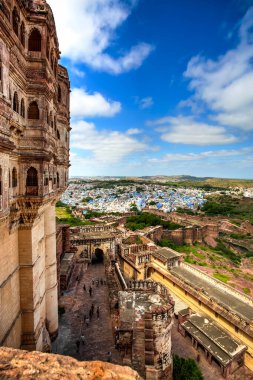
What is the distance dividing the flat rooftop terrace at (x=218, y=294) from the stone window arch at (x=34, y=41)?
22233mm

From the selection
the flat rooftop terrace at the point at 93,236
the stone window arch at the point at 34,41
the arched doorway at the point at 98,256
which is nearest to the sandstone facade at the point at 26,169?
the stone window arch at the point at 34,41

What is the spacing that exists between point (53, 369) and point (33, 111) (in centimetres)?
988

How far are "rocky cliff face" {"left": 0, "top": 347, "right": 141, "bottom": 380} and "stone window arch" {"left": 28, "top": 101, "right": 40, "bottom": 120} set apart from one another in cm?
907

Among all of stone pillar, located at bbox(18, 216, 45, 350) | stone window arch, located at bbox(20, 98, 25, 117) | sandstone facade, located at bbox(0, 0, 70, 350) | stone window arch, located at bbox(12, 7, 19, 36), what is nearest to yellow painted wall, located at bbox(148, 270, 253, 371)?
sandstone facade, located at bbox(0, 0, 70, 350)

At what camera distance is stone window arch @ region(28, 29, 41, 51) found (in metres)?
10.9

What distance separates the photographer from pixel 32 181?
10.7 meters

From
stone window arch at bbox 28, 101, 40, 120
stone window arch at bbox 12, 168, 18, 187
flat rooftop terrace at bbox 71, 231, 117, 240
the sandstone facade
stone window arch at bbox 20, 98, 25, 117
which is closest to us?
the sandstone facade

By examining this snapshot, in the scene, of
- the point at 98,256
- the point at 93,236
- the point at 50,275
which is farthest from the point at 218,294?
the point at 50,275

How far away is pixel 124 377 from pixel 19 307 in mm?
8543

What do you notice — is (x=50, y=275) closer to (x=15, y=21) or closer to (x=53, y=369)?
(x=53, y=369)

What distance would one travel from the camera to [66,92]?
632 inches

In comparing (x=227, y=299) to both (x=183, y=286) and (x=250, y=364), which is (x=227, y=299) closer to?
(x=183, y=286)

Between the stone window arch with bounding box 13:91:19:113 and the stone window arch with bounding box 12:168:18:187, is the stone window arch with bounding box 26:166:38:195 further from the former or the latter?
the stone window arch with bounding box 13:91:19:113

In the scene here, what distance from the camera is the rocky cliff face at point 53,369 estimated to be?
3941 mm
